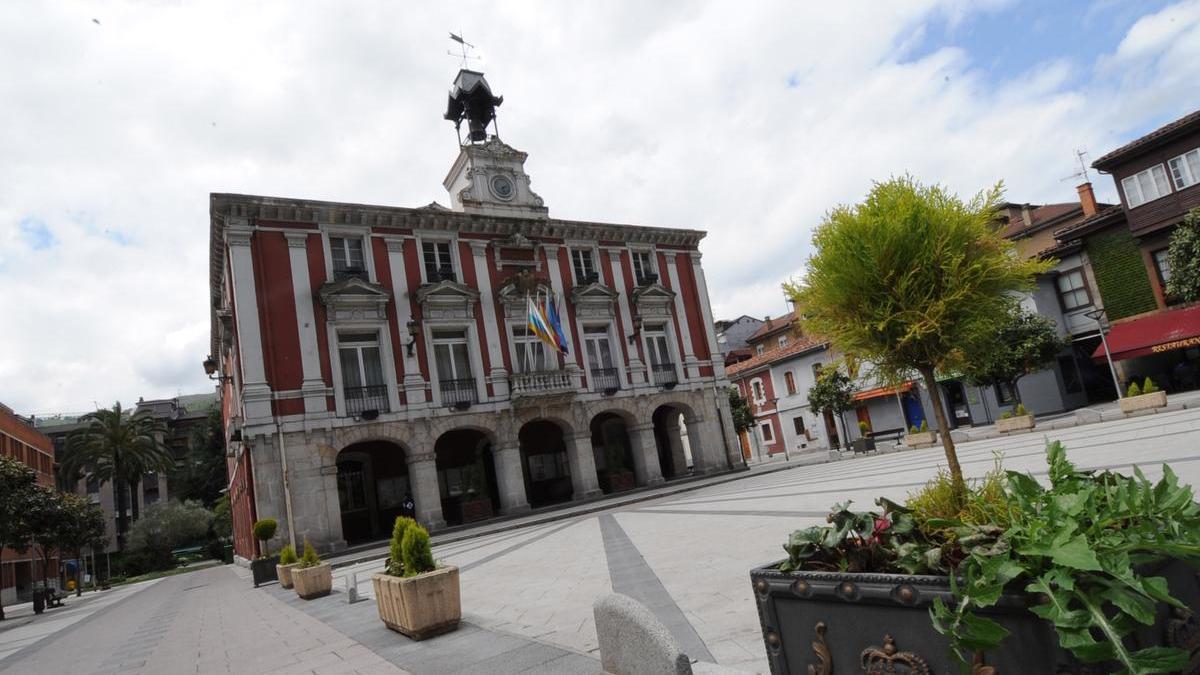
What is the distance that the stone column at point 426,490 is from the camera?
22031 millimetres

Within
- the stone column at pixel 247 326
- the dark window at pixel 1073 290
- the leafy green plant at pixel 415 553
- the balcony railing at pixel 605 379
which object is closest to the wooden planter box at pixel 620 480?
the balcony railing at pixel 605 379

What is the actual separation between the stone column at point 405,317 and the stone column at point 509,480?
3617mm

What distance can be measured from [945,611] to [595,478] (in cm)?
2482

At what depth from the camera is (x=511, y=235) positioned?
2672cm

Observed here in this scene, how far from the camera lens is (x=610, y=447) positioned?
30000 millimetres

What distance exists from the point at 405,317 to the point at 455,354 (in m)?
2.37

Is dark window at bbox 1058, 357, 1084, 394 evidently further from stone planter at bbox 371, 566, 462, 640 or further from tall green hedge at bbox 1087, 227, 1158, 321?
stone planter at bbox 371, 566, 462, 640

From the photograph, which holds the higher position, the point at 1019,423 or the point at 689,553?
the point at 689,553

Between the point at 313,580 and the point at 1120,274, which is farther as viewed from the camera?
the point at 1120,274

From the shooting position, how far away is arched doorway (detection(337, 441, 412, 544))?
24.0 m

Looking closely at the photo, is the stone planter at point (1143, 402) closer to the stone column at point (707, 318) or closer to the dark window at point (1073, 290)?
the dark window at point (1073, 290)

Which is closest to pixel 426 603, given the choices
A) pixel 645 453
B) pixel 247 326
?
pixel 247 326

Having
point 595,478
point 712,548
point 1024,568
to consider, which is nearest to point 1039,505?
point 1024,568

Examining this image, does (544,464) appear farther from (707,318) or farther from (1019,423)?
(1019,423)
